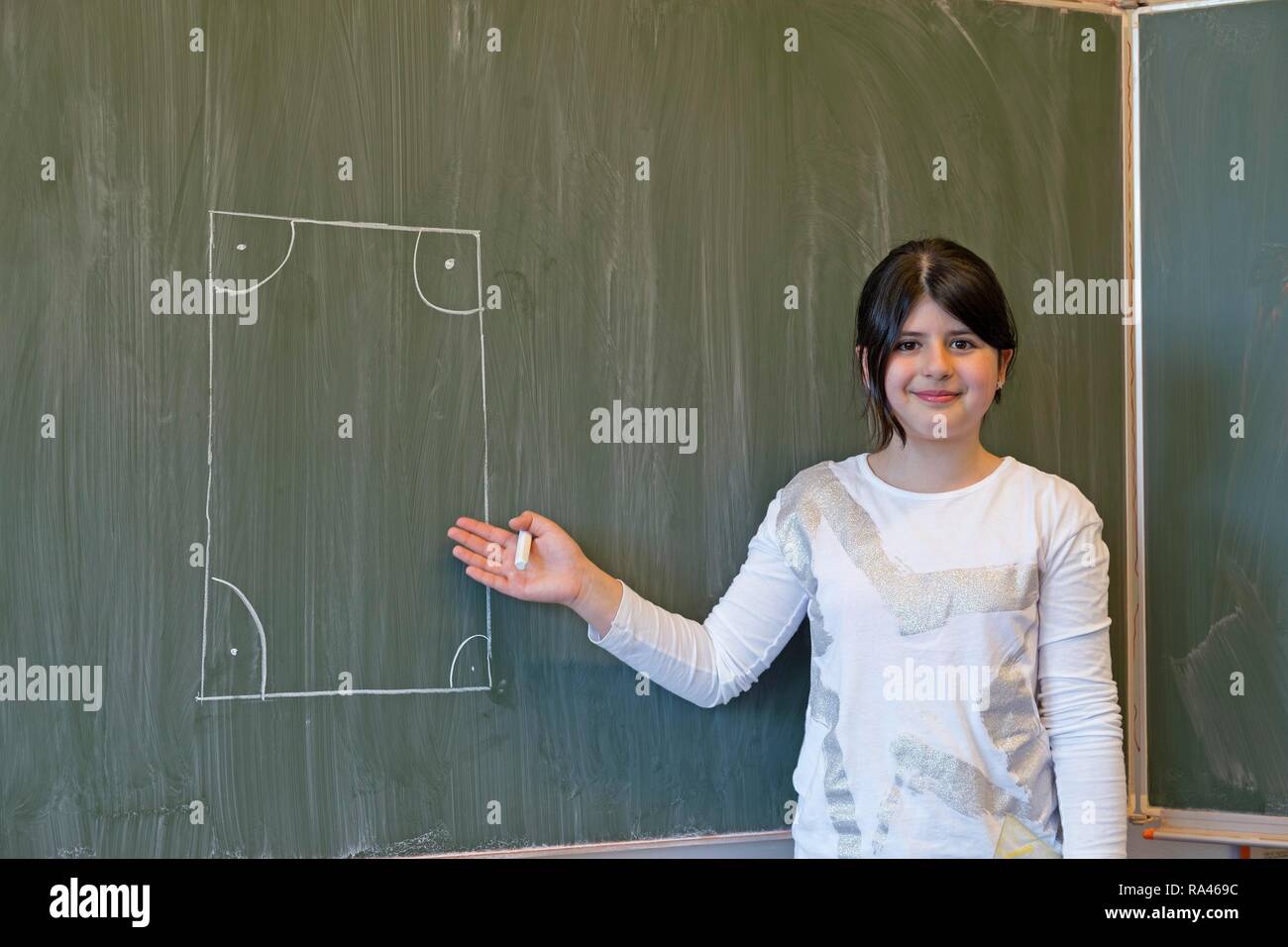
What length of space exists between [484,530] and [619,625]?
223mm

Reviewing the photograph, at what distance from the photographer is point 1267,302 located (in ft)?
5.50

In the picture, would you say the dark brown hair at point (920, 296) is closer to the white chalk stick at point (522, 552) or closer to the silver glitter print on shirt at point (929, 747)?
the silver glitter print on shirt at point (929, 747)

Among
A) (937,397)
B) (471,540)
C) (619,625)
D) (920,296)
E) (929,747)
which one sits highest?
(920,296)

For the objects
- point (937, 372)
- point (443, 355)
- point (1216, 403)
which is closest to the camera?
point (937, 372)

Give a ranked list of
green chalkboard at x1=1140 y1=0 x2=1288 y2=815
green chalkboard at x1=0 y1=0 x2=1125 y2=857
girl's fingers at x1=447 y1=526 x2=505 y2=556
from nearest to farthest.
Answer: green chalkboard at x1=0 y1=0 x2=1125 y2=857
girl's fingers at x1=447 y1=526 x2=505 y2=556
green chalkboard at x1=1140 y1=0 x2=1288 y2=815

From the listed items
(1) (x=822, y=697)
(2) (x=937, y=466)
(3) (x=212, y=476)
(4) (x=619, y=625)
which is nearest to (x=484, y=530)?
(4) (x=619, y=625)

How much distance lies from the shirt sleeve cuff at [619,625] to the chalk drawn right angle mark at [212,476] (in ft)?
0.50

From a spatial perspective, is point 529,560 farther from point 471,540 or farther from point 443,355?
point 443,355

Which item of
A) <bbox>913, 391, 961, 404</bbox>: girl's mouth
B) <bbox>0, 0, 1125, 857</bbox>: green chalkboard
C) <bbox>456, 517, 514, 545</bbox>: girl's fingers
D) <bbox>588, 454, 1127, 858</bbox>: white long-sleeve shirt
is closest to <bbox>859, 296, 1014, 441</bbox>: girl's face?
<bbox>913, 391, 961, 404</bbox>: girl's mouth

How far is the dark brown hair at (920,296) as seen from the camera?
55.6 inches

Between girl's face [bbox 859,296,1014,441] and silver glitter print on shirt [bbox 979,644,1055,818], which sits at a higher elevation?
girl's face [bbox 859,296,1014,441]

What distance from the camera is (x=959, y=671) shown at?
1.41 meters

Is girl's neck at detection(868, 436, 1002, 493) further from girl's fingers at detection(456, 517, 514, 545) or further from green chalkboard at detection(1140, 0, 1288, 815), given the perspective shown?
girl's fingers at detection(456, 517, 514, 545)

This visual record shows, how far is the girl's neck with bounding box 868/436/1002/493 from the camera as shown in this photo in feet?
4.84
